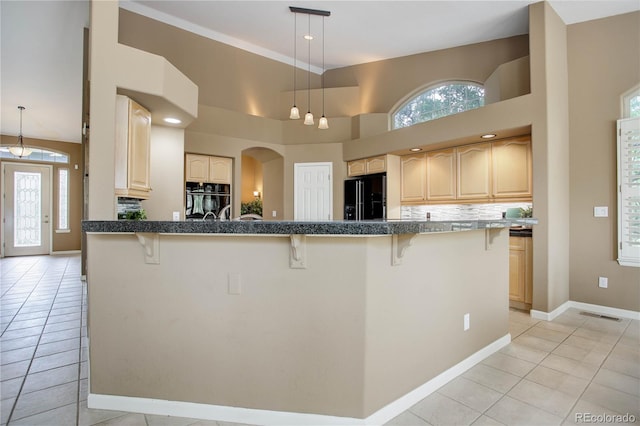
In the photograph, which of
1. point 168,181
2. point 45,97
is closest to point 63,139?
point 45,97

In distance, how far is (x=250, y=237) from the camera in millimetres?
1702

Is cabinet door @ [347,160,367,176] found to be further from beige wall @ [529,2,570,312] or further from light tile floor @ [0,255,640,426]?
light tile floor @ [0,255,640,426]

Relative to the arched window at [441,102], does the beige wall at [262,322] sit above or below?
below

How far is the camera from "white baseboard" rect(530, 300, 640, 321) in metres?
3.46

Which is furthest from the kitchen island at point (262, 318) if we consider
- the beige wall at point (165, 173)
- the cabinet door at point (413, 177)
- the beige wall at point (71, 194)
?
the beige wall at point (71, 194)

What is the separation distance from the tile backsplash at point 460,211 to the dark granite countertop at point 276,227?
3.19 m

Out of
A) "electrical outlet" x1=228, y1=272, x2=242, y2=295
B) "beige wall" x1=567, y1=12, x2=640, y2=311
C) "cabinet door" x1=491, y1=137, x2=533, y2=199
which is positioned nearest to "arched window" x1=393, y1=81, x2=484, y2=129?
"cabinet door" x1=491, y1=137, x2=533, y2=199

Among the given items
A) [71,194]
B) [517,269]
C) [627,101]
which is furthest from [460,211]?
[71,194]

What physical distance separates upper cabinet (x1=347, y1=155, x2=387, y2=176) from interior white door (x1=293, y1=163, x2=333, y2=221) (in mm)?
397

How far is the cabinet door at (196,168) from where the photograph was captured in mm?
5121

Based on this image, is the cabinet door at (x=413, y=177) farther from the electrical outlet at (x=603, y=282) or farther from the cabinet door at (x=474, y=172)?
the electrical outlet at (x=603, y=282)

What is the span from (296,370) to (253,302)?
419 millimetres

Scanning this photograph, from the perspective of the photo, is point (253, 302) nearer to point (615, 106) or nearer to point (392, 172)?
point (392, 172)

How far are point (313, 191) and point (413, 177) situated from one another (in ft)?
6.12
